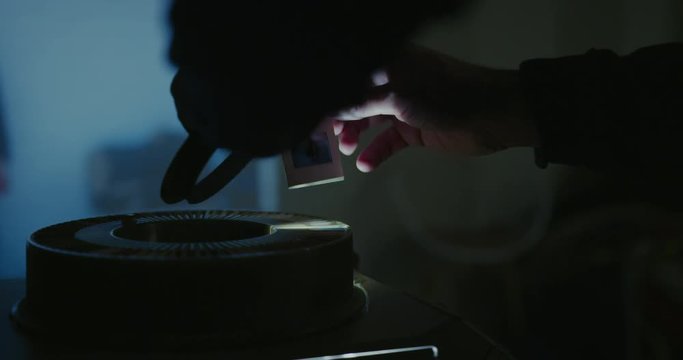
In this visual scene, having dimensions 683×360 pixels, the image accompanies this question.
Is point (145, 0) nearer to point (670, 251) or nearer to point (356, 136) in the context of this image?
point (356, 136)

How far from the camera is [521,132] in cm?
72

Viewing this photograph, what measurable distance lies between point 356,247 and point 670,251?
50 cm

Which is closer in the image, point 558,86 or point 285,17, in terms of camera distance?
point 285,17

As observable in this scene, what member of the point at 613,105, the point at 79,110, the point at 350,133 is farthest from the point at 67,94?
the point at 613,105

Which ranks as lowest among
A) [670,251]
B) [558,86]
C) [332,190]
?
[670,251]

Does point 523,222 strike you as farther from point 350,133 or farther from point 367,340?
point 367,340

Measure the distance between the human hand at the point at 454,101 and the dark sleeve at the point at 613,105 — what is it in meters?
0.03

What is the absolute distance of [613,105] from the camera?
66 centimetres

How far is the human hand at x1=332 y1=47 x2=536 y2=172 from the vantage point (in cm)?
67

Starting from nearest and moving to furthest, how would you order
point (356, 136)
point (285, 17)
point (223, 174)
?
point (285, 17) → point (223, 174) → point (356, 136)

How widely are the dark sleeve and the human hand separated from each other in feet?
0.10

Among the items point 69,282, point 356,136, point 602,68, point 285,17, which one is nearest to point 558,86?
point 602,68

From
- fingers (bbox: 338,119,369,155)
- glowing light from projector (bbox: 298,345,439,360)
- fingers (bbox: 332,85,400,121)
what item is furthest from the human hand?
glowing light from projector (bbox: 298,345,439,360)

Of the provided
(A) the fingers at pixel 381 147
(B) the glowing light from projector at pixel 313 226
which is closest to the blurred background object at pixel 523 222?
(A) the fingers at pixel 381 147
